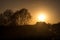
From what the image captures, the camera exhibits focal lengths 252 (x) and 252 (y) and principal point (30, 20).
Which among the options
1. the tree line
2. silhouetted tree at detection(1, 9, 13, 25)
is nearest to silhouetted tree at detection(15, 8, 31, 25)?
the tree line

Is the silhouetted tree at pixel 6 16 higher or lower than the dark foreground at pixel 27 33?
higher

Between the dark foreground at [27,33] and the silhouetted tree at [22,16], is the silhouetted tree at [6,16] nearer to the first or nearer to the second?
the silhouetted tree at [22,16]

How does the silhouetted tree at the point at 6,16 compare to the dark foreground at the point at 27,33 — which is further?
the silhouetted tree at the point at 6,16

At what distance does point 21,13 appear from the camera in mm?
5121

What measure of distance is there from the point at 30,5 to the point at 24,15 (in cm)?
24

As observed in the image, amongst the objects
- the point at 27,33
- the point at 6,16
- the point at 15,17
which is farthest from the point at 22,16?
the point at 27,33

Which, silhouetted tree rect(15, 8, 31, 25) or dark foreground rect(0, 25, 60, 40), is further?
silhouetted tree rect(15, 8, 31, 25)

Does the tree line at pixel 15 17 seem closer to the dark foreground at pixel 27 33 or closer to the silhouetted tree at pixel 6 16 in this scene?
the silhouetted tree at pixel 6 16

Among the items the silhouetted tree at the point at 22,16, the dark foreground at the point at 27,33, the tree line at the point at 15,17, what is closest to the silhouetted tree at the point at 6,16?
the tree line at the point at 15,17

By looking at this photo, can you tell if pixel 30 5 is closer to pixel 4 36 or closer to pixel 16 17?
pixel 16 17

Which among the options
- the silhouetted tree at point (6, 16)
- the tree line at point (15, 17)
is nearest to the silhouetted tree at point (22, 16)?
the tree line at point (15, 17)

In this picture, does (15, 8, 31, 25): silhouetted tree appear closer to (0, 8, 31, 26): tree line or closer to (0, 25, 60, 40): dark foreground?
(0, 8, 31, 26): tree line

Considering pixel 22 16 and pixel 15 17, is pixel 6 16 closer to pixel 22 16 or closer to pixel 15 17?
pixel 15 17

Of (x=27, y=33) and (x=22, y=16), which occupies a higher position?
(x=22, y=16)
